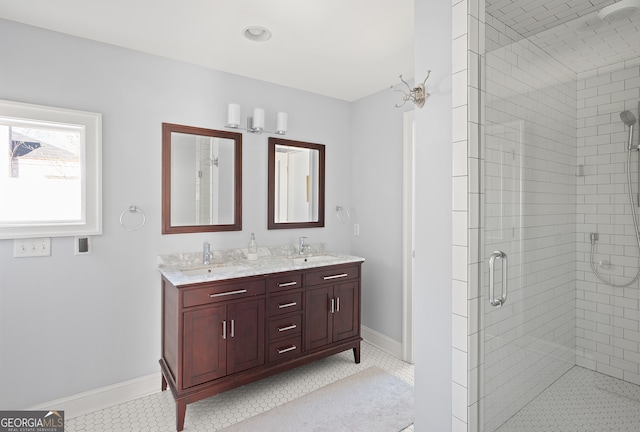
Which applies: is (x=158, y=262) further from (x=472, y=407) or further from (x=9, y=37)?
(x=472, y=407)

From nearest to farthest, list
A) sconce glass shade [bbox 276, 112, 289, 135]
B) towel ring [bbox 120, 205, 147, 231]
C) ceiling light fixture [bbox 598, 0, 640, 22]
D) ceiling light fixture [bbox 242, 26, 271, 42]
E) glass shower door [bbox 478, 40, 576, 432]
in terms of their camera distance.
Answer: ceiling light fixture [bbox 598, 0, 640, 22] < glass shower door [bbox 478, 40, 576, 432] < ceiling light fixture [bbox 242, 26, 271, 42] < towel ring [bbox 120, 205, 147, 231] < sconce glass shade [bbox 276, 112, 289, 135]

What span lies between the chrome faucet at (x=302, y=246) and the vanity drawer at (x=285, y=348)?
86 cm

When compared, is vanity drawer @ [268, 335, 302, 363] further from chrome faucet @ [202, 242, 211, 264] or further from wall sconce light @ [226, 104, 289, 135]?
wall sconce light @ [226, 104, 289, 135]

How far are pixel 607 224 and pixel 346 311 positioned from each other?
197cm

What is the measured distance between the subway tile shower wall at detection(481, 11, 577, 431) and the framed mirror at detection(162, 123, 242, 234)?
203 centimetres

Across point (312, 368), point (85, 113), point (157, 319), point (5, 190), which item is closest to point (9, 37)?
point (85, 113)

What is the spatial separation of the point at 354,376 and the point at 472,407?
1.40 m

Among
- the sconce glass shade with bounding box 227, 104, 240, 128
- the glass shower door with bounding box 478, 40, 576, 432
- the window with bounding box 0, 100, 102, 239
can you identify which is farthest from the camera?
the sconce glass shade with bounding box 227, 104, 240, 128

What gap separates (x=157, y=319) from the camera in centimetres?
252

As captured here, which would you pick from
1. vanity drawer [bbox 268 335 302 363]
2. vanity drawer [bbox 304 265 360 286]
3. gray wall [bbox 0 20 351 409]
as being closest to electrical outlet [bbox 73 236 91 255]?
gray wall [bbox 0 20 351 409]

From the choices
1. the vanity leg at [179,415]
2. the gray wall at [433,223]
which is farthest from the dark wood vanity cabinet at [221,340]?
the gray wall at [433,223]

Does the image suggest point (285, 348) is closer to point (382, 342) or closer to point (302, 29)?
point (382, 342)

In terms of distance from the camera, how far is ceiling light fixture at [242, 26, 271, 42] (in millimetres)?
2141

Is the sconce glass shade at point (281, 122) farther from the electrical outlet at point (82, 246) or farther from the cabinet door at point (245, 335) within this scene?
the electrical outlet at point (82, 246)
